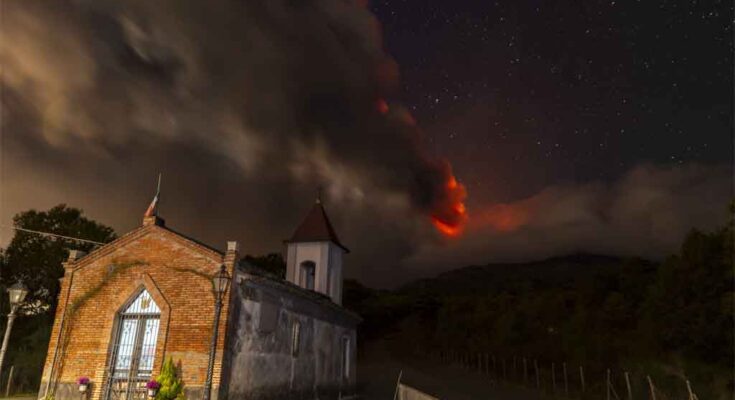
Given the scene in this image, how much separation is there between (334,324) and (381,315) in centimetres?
4695

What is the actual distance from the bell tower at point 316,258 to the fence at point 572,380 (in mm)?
14404

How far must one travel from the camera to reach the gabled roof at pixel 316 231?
27.5 m

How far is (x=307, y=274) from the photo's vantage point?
91.6 ft

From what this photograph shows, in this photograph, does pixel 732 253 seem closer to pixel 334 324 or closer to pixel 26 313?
pixel 334 324

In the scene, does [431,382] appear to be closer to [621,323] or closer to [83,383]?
[621,323]

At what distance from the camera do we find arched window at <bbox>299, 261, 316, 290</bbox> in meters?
27.4

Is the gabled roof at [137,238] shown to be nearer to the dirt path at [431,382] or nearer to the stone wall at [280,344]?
the stone wall at [280,344]

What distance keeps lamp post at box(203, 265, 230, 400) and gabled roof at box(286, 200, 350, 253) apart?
12.5 m

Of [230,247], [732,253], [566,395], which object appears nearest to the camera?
[230,247]

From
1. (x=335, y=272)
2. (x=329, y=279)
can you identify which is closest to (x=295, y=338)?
(x=329, y=279)

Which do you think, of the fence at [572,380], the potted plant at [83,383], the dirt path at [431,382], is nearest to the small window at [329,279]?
the dirt path at [431,382]

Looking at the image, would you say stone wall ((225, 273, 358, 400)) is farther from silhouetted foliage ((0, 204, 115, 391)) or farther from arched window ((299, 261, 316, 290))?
silhouetted foliage ((0, 204, 115, 391))

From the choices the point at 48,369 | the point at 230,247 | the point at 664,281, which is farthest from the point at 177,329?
the point at 664,281

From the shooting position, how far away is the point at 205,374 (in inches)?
562
